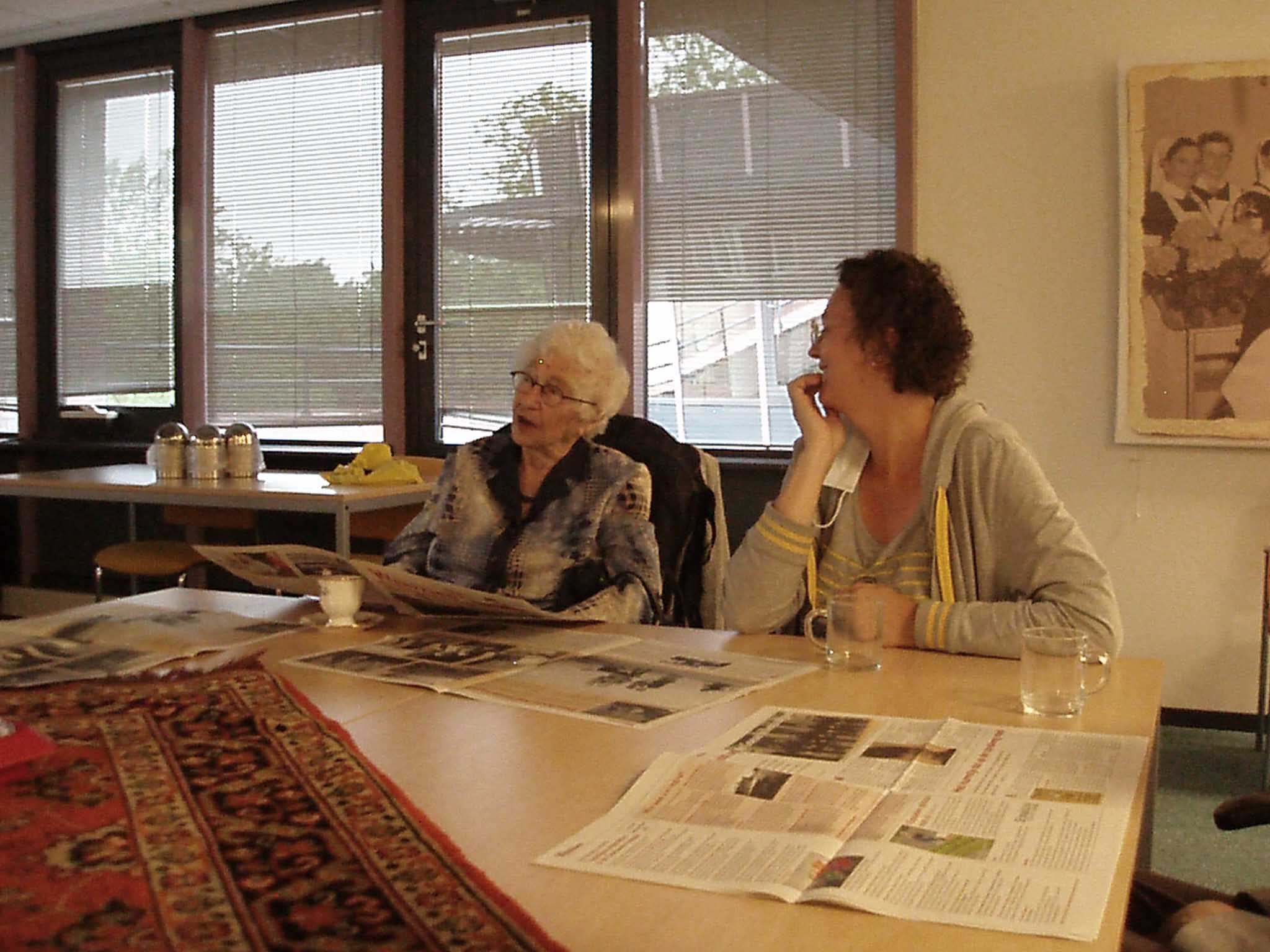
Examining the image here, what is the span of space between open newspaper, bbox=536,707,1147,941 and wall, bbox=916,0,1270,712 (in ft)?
9.39

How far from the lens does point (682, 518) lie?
2496mm

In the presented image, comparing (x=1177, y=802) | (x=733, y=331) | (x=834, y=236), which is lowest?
(x=1177, y=802)

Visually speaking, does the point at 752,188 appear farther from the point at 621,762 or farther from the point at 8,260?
the point at 8,260

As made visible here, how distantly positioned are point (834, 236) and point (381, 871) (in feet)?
12.2

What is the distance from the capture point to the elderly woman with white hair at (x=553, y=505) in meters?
2.24

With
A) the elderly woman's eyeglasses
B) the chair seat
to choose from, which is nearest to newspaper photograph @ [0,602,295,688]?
the elderly woman's eyeglasses

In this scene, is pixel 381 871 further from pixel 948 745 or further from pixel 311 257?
pixel 311 257

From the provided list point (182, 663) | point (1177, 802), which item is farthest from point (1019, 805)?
point (1177, 802)

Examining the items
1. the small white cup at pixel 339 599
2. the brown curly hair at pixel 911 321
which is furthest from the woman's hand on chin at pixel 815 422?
the small white cup at pixel 339 599

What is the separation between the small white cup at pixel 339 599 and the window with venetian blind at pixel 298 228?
11.0ft

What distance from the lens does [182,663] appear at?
1.56m

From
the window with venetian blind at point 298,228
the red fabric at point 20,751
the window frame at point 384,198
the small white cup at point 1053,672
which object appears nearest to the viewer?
the red fabric at point 20,751

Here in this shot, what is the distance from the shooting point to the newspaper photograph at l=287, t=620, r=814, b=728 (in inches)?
53.8

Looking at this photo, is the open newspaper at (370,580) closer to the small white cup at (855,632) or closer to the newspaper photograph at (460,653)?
the newspaper photograph at (460,653)
